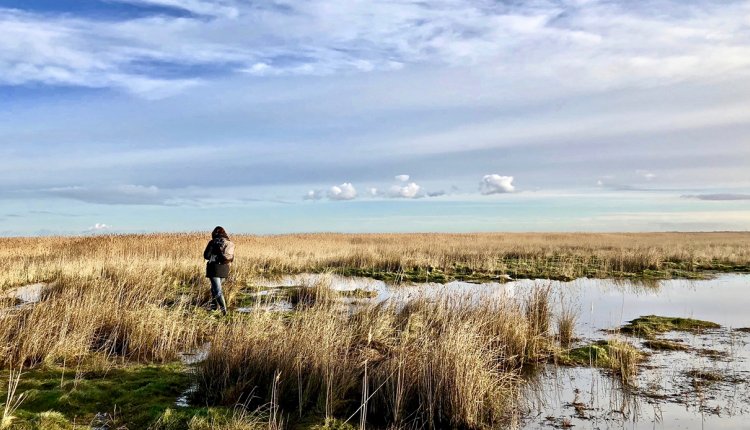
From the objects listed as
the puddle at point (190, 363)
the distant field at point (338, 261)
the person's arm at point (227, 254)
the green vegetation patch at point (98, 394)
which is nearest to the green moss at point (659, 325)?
the puddle at point (190, 363)

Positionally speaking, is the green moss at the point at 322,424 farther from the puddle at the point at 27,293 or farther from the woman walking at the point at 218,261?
the puddle at the point at 27,293

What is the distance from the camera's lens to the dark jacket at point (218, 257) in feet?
40.3

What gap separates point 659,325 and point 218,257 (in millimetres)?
9967

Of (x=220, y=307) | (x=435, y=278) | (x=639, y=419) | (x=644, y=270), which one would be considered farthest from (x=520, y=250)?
(x=639, y=419)

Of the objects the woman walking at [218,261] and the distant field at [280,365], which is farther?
the woman walking at [218,261]

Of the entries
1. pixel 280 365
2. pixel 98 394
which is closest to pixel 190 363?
pixel 98 394

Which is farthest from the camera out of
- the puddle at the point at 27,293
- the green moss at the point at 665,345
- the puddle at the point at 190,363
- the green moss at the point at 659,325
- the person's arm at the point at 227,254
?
the puddle at the point at 27,293

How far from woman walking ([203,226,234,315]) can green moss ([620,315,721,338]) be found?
28.8 ft

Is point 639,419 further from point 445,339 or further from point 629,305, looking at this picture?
point 629,305

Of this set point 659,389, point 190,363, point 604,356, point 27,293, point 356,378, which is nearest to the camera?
point 356,378

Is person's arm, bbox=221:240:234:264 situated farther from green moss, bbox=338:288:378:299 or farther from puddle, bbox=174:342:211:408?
green moss, bbox=338:288:378:299

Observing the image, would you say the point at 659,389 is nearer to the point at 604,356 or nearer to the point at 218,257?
the point at 604,356

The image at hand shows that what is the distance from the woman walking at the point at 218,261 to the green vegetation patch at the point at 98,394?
15.7ft

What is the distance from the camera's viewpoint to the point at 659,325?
12.0m
